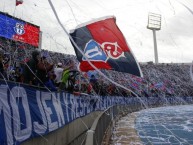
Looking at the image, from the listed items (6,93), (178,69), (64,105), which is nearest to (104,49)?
(6,93)

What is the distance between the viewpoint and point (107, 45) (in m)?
4.78

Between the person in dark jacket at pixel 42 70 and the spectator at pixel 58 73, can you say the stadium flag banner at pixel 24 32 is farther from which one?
the person in dark jacket at pixel 42 70

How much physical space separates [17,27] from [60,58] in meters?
4.84

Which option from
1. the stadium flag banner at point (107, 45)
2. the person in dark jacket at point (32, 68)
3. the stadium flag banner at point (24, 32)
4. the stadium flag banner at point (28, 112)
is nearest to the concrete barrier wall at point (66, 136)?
the stadium flag banner at point (28, 112)

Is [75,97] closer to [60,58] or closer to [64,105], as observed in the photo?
[64,105]

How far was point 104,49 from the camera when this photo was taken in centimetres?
474

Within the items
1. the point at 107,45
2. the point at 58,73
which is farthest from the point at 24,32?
the point at 107,45

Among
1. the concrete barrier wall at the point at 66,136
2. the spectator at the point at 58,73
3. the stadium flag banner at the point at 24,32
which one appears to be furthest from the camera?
the stadium flag banner at the point at 24,32

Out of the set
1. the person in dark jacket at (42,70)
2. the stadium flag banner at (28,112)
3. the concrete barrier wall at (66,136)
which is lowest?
the concrete barrier wall at (66,136)

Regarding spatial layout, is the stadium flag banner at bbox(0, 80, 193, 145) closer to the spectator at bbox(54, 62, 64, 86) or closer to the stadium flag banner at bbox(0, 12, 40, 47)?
the spectator at bbox(54, 62, 64, 86)

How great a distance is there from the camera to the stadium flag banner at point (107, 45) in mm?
4781

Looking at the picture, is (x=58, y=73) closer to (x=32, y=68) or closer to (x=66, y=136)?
(x=66, y=136)

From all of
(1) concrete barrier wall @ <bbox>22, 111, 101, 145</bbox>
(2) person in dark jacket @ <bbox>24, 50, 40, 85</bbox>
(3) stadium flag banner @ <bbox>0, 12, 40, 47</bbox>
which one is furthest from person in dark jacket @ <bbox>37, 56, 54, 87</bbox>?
(3) stadium flag banner @ <bbox>0, 12, 40, 47</bbox>

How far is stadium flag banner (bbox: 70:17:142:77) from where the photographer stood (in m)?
4.78
